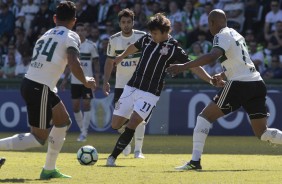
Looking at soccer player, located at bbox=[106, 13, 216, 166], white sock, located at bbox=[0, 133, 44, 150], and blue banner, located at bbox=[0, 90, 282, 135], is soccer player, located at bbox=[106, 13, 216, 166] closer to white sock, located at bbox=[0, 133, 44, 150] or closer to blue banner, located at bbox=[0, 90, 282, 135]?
white sock, located at bbox=[0, 133, 44, 150]

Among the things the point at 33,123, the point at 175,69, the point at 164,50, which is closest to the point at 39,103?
the point at 33,123

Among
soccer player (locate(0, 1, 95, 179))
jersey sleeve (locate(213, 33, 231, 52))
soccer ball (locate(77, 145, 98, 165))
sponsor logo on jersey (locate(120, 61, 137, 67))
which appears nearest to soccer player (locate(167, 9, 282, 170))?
jersey sleeve (locate(213, 33, 231, 52))

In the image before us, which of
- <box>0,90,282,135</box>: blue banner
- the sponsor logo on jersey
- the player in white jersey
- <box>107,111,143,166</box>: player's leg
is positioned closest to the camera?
<box>107,111,143,166</box>: player's leg

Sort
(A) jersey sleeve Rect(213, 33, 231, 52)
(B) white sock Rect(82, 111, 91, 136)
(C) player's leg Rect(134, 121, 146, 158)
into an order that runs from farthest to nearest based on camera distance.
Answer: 1. (B) white sock Rect(82, 111, 91, 136)
2. (C) player's leg Rect(134, 121, 146, 158)
3. (A) jersey sleeve Rect(213, 33, 231, 52)

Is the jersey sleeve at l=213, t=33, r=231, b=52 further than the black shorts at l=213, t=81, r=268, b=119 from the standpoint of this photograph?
No

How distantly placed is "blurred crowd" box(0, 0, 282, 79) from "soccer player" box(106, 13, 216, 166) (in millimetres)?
9179

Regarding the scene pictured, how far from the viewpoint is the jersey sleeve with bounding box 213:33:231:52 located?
39.2 ft

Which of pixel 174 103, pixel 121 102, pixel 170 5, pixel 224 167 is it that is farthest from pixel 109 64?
pixel 170 5

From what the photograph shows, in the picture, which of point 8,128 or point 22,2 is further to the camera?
point 22,2

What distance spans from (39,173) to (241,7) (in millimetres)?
13684

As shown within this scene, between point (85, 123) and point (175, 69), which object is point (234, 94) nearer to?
point (175, 69)

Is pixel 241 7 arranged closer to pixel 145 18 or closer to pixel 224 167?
pixel 145 18

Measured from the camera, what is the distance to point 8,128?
76.0ft

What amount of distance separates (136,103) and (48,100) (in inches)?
93.7
